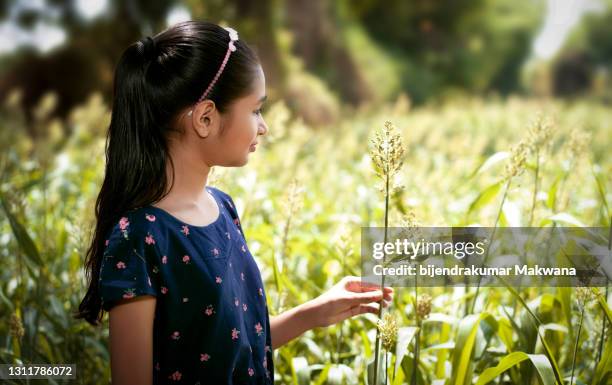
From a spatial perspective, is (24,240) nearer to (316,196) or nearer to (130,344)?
(130,344)

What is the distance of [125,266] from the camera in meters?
0.90

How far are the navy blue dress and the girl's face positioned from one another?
116 mm

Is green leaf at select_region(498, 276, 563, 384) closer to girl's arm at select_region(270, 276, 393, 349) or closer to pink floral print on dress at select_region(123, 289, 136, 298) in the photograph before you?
girl's arm at select_region(270, 276, 393, 349)

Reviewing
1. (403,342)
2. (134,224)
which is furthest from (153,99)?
(403,342)

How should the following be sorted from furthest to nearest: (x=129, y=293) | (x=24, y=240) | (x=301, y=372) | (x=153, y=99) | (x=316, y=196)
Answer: (x=316, y=196)
(x=24, y=240)
(x=301, y=372)
(x=153, y=99)
(x=129, y=293)

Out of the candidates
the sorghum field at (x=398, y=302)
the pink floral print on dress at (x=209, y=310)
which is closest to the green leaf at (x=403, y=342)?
the sorghum field at (x=398, y=302)

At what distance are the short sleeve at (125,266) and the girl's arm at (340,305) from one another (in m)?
0.31

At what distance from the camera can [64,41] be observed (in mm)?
6852

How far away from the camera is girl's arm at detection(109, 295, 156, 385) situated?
88 centimetres

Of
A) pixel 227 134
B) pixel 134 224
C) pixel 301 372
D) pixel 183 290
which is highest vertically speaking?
pixel 227 134

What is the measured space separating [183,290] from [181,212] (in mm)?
129

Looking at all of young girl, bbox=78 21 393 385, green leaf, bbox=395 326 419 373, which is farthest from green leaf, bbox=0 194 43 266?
green leaf, bbox=395 326 419 373

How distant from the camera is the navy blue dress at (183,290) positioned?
0.90m

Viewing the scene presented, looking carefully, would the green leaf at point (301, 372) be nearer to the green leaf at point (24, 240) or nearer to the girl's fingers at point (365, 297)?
the girl's fingers at point (365, 297)
